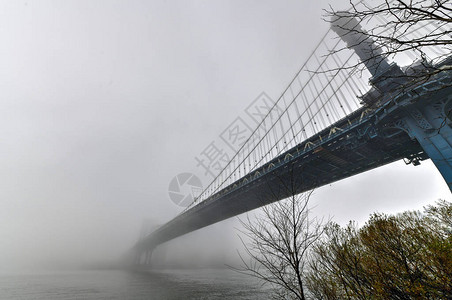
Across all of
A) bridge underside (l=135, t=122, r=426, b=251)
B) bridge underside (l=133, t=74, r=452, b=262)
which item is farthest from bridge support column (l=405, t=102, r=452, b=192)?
bridge underside (l=135, t=122, r=426, b=251)

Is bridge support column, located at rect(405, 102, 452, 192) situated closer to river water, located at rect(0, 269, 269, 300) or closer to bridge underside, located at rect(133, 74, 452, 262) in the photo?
bridge underside, located at rect(133, 74, 452, 262)

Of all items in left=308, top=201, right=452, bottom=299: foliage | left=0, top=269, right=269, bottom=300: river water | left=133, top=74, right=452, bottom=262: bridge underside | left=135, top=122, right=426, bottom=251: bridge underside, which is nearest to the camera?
left=308, top=201, right=452, bottom=299: foliage

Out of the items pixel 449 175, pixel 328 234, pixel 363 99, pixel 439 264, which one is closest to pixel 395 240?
pixel 439 264

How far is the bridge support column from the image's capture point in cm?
1118

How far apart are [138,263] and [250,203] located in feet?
285

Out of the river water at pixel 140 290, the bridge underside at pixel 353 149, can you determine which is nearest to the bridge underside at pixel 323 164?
the bridge underside at pixel 353 149

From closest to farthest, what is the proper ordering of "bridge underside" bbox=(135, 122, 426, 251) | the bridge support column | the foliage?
the foliage
the bridge support column
"bridge underside" bbox=(135, 122, 426, 251)

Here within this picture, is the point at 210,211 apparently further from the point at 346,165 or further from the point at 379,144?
the point at 379,144

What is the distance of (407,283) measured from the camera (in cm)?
597

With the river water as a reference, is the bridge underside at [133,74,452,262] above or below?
above

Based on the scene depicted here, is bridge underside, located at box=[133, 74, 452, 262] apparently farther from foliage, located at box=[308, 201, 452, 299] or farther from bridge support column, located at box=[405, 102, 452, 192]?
foliage, located at box=[308, 201, 452, 299]

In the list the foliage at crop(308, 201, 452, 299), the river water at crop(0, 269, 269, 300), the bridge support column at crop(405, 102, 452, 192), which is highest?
the bridge support column at crop(405, 102, 452, 192)

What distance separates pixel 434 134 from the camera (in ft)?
39.0

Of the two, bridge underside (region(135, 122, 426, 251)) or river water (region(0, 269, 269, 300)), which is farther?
river water (region(0, 269, 269, 300))
